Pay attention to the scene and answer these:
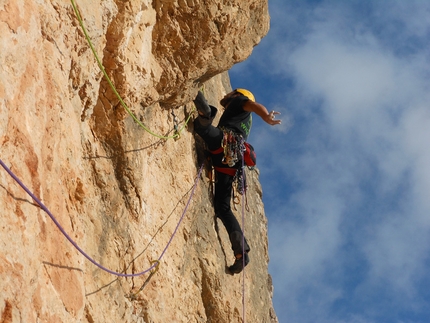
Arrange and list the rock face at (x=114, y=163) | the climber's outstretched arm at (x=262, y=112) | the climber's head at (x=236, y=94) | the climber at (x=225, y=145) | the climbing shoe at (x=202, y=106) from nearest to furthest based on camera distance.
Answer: the rock face at (x=114, y=163) → the climber's outstretched arm at (x=262, y=112) → the climbing shoe at (x=202, y=106) → the climber at (x=225, y=145) → the climber's head at (x=236, y=94)

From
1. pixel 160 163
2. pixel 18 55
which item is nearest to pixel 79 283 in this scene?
pixel 18 55

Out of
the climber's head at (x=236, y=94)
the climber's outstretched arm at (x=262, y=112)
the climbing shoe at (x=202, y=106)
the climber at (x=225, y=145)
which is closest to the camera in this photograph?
the climber's outstretched arm at (x=262, y=112)

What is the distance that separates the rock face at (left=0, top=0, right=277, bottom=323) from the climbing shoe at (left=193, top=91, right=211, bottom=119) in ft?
0.65

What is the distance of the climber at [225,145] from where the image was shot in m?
6.94

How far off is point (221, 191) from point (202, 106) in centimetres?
113

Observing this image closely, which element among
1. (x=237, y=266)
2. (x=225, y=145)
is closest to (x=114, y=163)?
(x=225, y=145)

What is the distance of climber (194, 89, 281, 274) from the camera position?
22.8 ft

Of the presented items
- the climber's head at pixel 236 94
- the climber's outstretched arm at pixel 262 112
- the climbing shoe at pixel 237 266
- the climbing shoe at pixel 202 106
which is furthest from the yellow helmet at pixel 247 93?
the climbing shoe at pixel 237 266

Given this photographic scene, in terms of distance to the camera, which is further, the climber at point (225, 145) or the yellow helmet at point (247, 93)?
the yellow helmet at point (247, 93)

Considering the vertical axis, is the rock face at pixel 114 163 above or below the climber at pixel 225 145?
below

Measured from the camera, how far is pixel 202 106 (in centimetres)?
680

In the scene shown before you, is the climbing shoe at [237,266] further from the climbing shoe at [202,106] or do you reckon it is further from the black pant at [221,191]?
the climbing shoe at [202,106]

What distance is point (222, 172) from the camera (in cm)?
727

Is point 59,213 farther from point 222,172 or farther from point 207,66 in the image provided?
point 222,172
